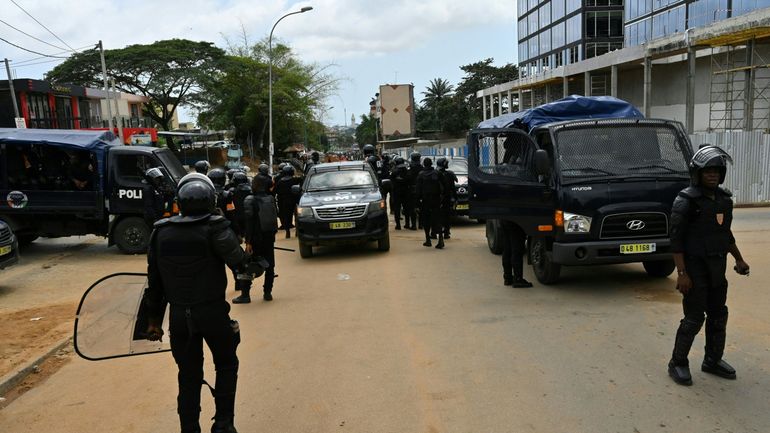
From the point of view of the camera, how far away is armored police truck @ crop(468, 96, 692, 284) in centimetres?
713

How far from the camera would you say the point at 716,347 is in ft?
15.3

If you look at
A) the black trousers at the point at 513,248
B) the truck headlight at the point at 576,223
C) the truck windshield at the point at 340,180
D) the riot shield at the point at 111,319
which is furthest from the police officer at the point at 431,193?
the riot shield at the point at 111,319

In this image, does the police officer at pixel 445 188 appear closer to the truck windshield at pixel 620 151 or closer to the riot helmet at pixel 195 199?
the truck windshield at pixel 620 151

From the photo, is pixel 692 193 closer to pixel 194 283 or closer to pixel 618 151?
pixel 618 151

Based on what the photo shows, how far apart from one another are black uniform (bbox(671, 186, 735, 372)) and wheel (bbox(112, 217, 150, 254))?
10.7 meters

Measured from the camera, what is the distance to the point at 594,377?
4785 mm

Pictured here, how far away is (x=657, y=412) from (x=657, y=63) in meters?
31.9

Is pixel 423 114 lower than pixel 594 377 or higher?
higher

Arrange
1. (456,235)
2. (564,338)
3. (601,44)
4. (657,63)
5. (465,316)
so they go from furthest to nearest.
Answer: (601,44) < (657,63) < (456,235) < (465,316) < (564,338)

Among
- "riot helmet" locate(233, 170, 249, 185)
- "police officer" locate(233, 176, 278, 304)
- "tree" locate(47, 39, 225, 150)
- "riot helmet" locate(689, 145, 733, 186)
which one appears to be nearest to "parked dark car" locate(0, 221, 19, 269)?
"riot helmet" locate(233, 170, 249, 185)

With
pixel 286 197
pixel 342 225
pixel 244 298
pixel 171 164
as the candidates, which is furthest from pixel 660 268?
pixel 171 164

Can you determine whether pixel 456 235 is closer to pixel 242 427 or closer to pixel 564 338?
pixel 564 338

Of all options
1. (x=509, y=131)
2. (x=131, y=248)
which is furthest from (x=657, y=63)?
(x=131, y=248)

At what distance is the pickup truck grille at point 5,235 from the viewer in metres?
9.01
